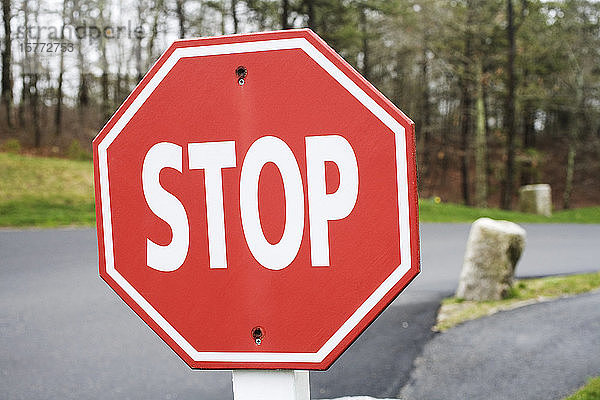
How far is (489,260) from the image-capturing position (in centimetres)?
696

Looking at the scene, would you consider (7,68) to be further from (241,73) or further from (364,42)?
(241,73)

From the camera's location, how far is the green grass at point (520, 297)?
6309 mm

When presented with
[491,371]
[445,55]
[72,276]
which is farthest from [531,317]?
[445,55]

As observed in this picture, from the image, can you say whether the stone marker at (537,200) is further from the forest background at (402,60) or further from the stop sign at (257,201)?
the stop sign at (257,201)

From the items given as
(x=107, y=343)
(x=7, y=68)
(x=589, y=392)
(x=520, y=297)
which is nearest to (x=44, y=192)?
(x=107, y=343)

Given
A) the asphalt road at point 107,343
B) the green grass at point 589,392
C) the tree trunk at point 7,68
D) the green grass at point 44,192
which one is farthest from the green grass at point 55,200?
the green grass at point 589,392

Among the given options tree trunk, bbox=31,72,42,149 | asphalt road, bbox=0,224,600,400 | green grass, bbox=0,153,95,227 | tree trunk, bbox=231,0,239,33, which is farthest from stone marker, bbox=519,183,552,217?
tree trunk, bbox=31,72,42,149

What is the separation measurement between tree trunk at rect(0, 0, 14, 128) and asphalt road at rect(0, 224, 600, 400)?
1466cm

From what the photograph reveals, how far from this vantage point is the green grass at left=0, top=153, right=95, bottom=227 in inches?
510

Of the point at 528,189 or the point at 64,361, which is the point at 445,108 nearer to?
the point at 528,189

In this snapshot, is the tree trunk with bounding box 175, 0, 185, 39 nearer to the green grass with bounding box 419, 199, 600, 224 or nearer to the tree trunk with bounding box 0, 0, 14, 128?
the tree trunk with bounding box 0, 0, 14, 128

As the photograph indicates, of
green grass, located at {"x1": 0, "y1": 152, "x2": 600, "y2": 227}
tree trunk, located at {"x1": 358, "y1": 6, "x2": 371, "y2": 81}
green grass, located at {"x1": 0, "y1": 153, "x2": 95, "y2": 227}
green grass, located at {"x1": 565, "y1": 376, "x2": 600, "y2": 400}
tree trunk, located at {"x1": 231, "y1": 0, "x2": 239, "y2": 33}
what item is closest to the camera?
green grass, located at {"x1": 565, "y1": 376, "x2": 600, "y2": 400}

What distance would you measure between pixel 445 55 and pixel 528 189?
1038 cm

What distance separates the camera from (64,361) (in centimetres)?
498
